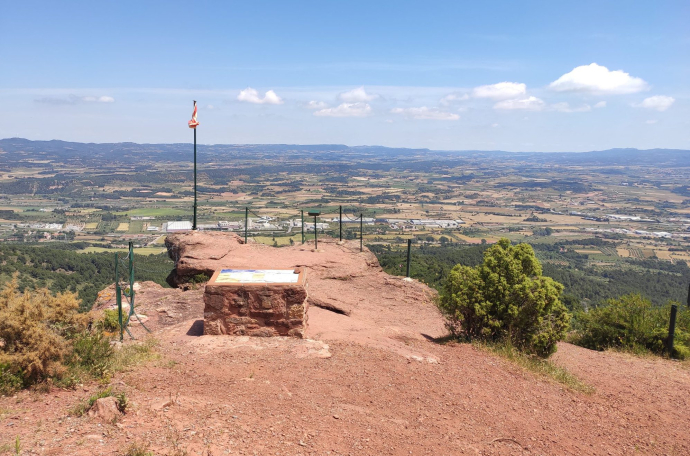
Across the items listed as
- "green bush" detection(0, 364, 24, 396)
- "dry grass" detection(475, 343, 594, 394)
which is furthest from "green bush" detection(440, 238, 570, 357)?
"green bush" detection(0, 364, 24, 396)

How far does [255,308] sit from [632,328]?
1002 cm

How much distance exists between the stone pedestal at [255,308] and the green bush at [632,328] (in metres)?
8.71

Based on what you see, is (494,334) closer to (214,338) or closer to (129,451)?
(214,338)

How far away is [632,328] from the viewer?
12633 mm

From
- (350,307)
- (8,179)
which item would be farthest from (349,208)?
(8,179)

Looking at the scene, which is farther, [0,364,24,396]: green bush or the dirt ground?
[0,364,24,396]: green bush

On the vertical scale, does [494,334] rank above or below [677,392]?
above

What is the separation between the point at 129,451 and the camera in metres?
4.67

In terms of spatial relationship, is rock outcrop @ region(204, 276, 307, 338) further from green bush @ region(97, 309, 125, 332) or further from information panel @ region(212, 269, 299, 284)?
green bush @ region(97, 309, 125, 332)

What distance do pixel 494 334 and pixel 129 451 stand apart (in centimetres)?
743

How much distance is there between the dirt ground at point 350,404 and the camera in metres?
5.20

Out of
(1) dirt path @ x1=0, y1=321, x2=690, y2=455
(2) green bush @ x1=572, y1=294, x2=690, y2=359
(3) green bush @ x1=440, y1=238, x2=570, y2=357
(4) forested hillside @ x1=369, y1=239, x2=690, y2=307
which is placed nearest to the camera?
(1) dirt path @ x1=0, y1=321, x2=690, y2=455

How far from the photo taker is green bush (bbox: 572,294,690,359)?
40.1 feet

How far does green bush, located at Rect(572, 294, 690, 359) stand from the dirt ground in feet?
7.19
